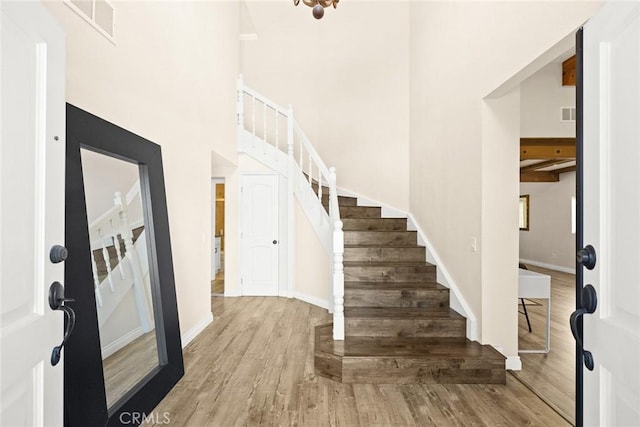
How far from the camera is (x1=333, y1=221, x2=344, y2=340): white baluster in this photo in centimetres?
312

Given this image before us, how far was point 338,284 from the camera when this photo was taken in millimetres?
3135

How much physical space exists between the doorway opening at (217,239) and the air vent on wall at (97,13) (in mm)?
3932

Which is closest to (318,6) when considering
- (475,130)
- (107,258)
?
(475,130)

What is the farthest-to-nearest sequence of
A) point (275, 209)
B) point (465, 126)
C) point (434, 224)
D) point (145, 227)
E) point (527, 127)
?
point (275, 209) → point (527, 127) → point (434, 224) → point (465, 126) → point (145, 227)

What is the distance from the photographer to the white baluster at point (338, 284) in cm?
312

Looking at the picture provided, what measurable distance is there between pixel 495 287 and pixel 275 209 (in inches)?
141

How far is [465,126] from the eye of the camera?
331cm

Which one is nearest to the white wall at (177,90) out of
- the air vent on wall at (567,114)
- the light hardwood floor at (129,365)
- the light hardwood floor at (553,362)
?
the light hardwood floor at (129,365)

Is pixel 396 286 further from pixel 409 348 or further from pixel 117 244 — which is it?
pixel 117 244

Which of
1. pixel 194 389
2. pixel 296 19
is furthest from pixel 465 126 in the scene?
pixel 296 19

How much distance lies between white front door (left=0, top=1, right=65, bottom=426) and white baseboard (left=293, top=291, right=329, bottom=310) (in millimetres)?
3967

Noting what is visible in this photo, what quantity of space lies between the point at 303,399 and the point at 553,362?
7.58 ft

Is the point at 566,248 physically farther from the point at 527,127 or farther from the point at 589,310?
the point at 589,310

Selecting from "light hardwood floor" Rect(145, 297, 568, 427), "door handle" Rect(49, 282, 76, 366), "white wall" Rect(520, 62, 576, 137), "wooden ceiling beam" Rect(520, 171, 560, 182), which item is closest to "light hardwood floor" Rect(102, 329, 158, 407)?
"light hardwood floor" Rect(145, 297, 568, 427)
